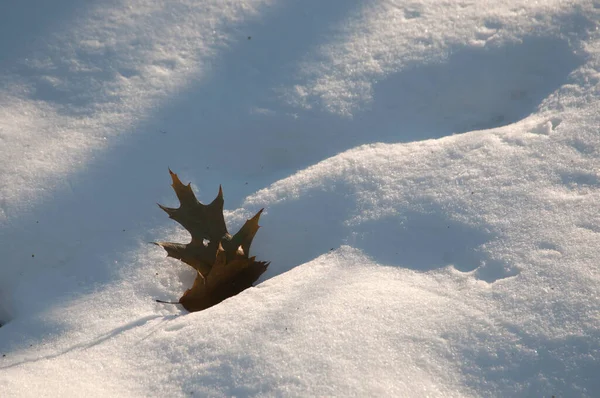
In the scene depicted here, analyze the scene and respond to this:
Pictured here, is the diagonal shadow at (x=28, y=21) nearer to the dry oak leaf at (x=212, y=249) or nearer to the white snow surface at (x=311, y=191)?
the white snow surface at (x=311, y=191)

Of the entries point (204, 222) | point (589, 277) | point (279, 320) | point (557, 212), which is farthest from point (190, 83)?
point (589, 277)

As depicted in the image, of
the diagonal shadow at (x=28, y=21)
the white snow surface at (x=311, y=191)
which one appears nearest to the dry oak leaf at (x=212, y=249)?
the white snow surface at (x=311, y=191)

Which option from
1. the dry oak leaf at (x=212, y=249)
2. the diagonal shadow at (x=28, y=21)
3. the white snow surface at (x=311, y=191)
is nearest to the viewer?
the white snow surface at (x=311, y=191)

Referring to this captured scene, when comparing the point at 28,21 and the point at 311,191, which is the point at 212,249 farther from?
the point at 28,21

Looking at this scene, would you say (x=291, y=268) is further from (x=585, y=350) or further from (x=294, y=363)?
(x=585, y=350)

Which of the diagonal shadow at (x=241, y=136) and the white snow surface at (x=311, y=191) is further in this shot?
the diagonal shadow at (x=241, y=136)

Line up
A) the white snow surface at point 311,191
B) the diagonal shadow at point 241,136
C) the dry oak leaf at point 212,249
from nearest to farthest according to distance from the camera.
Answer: the white snow surface at point 311,191, the dry oak leaf at point 212,249, the diagonal shadow at point 241,136

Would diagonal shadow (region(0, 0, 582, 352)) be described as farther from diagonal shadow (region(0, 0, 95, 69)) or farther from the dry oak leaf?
diagonal shadow (region(0, 0, 95, 69))
